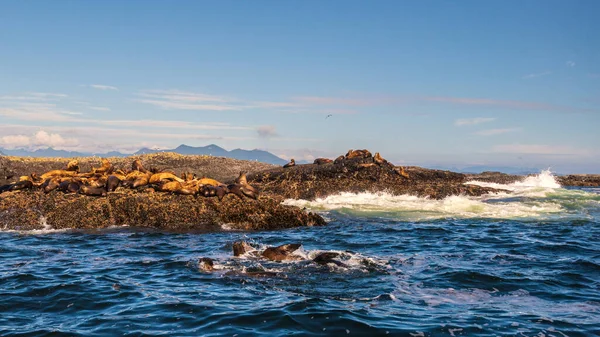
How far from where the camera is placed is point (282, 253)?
13.7m

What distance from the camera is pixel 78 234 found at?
17.9 metres

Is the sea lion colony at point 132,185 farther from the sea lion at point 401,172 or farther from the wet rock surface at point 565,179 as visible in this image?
the wet rock surface at point 565,179

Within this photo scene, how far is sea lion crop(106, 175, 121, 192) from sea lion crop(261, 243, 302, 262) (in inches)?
399

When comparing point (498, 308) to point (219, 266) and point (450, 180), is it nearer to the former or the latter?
point (219, 266)

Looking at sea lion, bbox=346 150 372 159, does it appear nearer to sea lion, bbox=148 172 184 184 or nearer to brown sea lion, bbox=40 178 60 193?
sea lion, bbox=148 172 184 184

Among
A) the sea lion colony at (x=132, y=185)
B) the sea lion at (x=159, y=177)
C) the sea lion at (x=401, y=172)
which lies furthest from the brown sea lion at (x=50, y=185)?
the sea lion at (x=401, y=172)

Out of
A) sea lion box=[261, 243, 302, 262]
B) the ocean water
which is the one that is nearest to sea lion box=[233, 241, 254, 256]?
the ocean water

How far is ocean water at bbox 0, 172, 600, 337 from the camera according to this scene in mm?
8648

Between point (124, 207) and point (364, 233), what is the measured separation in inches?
376

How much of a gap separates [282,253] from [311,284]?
2.51 meters

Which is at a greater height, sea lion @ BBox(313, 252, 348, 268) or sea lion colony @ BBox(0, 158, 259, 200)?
sea lion colony @ BBox(0, 158, 259, 200)

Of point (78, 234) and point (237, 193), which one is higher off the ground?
point (237, 193)

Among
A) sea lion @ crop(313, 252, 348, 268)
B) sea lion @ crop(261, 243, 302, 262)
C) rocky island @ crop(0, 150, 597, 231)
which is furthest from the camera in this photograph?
rocky island @ crop(0, 150, 597, 231)

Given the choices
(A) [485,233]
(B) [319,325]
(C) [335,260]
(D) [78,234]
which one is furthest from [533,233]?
(D) [78,234]
